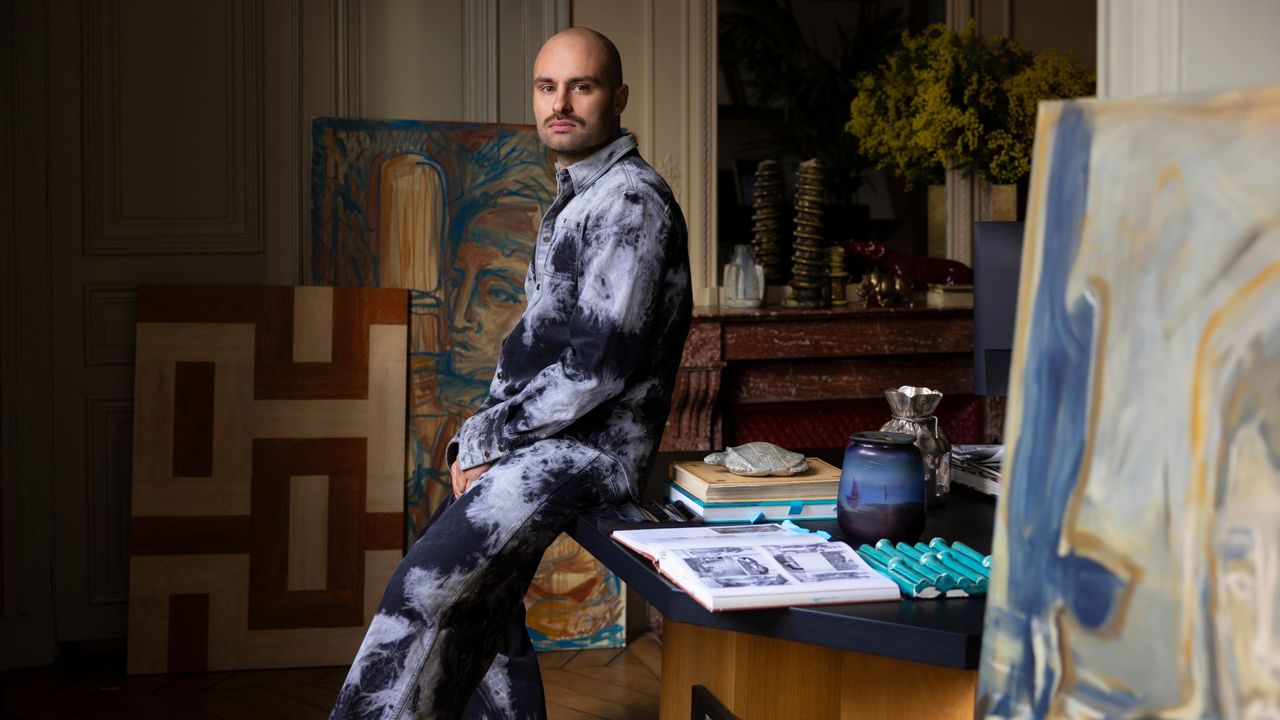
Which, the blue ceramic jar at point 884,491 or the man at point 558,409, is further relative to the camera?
the man at point 558,409

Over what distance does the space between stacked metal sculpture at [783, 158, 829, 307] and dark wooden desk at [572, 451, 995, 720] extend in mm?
→ 2184

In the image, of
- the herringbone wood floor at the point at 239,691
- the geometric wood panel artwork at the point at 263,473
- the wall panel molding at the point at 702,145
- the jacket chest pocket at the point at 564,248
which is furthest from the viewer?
the wall panel molding at the point at 702,145

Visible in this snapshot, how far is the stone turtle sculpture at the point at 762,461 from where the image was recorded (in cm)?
219

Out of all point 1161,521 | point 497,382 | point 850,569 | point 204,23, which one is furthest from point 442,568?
point 204,23

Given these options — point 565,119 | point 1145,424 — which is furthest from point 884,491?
point 565,119

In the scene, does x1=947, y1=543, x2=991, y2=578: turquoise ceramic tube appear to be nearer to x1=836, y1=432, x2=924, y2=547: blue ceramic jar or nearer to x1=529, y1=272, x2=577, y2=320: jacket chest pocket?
x1=836, y1=432, x2=924, y2=547: blue ceramic jar

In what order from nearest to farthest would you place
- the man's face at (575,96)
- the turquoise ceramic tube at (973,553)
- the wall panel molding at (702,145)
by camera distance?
the turquoise ceramic tube at (973,553), the man's face at (575,96), the wall panel molding at (702,145)

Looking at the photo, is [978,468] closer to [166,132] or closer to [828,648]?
[828,648]

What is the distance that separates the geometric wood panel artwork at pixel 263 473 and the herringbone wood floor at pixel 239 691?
0.39 feet

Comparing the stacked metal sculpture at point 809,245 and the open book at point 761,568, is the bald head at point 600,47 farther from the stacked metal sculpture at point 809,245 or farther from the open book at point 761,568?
the stacked metal sculpture at point 809,245

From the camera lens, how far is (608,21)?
14.6ft

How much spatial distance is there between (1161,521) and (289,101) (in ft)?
12.4

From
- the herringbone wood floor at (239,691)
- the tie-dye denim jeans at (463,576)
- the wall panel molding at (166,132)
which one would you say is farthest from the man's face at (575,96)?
the wall panel molding at (166,132)

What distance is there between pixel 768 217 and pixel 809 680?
115 inches
